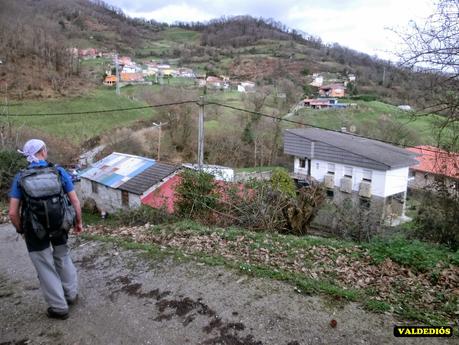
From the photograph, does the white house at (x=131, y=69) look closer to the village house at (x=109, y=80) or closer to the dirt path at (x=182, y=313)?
the village house at (x=109, y=80)

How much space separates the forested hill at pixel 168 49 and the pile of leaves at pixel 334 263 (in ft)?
11.8

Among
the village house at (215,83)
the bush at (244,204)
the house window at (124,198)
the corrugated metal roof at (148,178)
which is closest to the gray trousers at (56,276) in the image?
the bush at (244,204)

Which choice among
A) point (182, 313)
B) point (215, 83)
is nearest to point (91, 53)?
point (215, 83)

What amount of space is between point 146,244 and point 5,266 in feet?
6.81

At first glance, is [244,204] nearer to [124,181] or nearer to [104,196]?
[124,181]

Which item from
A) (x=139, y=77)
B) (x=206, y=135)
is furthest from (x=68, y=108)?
(x=139, y=77)

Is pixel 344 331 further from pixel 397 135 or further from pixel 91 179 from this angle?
pixel 397 135

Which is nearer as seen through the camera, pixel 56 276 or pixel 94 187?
pixel 56 276

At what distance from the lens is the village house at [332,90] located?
58.1 metres

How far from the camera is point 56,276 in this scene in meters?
3.42

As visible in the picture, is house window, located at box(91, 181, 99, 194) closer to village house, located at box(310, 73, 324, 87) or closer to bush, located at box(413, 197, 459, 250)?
bush, located at box(413, 197, 459, 250)

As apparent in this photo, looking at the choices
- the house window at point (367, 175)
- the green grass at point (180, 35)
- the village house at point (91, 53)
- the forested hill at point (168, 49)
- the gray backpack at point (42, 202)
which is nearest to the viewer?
the gray backpack at point (42, 202)

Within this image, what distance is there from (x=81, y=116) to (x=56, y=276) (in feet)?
113

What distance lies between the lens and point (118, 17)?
118938 mm
